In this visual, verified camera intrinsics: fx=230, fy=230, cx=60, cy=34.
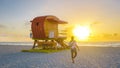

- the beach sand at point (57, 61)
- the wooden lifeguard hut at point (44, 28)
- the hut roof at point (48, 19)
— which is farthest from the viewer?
the hut roof at point (48, 19)

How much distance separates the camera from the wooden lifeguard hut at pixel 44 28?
3478cm

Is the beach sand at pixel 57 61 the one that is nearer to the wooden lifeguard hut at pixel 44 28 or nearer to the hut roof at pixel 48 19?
the wooden lifeguard hut at pixel 44 28

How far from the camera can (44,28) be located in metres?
34.6

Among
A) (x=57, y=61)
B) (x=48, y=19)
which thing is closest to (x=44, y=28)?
(x=48, y=19)

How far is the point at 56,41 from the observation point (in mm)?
38594

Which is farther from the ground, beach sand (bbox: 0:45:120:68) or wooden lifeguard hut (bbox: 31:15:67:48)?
wooden lifeguard hut (bbox: 31:15:67:48)

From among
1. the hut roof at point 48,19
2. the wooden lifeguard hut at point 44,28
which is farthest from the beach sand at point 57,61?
the hut roof at point 48,19

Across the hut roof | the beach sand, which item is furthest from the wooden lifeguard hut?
the beach sand

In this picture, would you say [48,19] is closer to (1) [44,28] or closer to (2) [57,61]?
(1) [44,28]

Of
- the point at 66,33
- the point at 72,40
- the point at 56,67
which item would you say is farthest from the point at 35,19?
the point at 56,67

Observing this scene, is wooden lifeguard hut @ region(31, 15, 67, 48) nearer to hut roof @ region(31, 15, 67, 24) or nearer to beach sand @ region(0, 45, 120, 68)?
hut roof @ region(31, 15, 67, 24)

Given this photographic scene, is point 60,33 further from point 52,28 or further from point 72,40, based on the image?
point 72,40

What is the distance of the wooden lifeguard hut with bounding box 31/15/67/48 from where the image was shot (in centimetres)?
3478

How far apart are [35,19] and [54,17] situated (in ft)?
10.4
